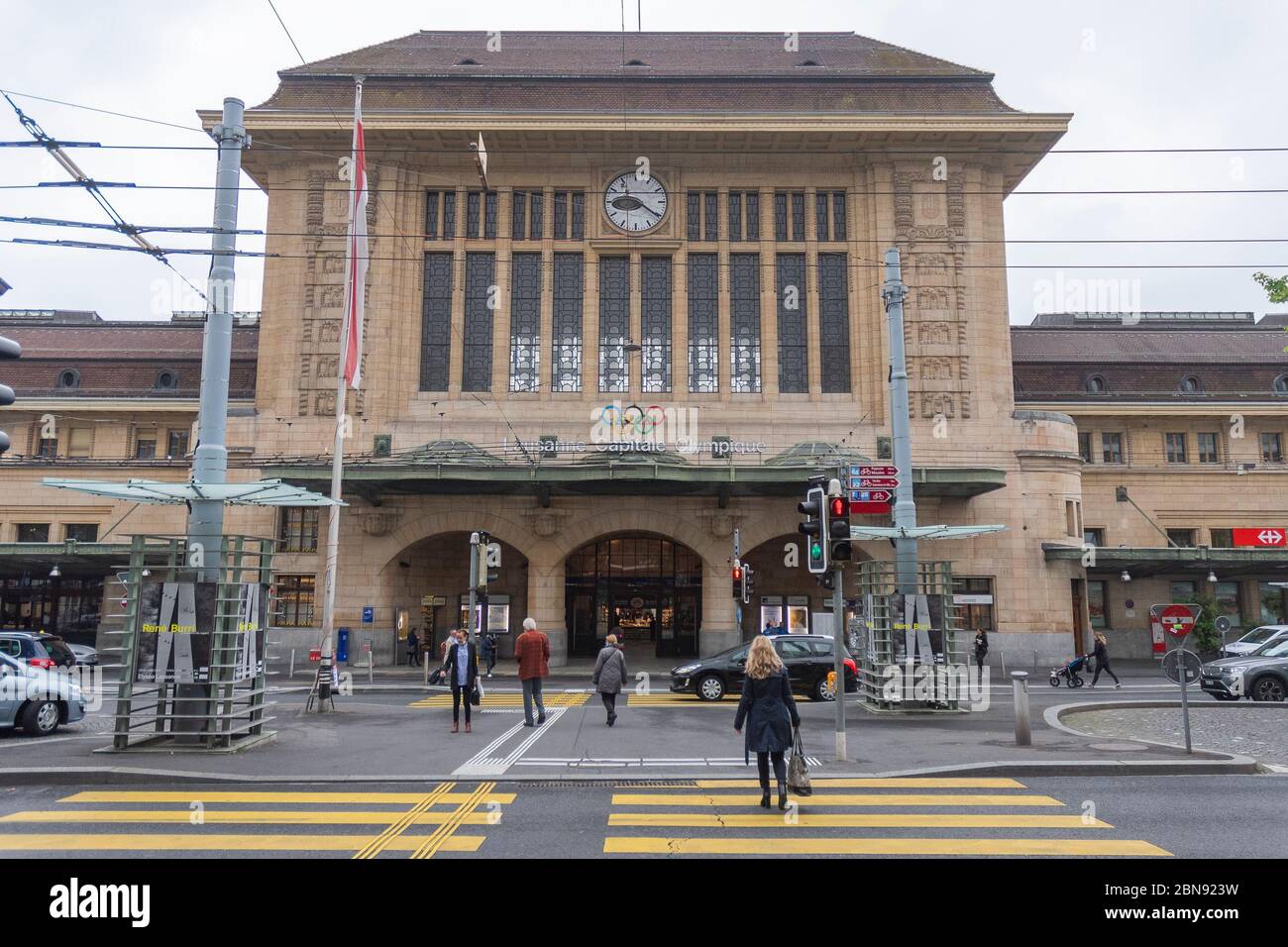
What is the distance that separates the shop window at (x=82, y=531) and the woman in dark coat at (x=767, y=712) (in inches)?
1487

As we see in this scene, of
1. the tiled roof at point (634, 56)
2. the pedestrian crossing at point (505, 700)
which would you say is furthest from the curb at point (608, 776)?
the tiled roof at point (634, 56)

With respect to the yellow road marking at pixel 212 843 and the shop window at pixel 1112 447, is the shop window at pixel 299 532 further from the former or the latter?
the shop window at pixel 1112 447

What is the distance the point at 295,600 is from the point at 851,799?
92.8ft

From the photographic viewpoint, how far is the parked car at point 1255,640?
22188mm

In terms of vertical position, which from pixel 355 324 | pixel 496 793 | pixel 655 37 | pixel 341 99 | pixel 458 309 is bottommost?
pixel 496 793

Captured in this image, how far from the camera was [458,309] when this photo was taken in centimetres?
3525

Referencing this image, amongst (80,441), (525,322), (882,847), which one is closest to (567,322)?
(525,322)
